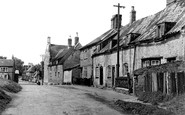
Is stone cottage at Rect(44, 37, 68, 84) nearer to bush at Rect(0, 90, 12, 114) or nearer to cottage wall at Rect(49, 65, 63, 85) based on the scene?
cottage wall at Rect(49, 65, 63, 85)

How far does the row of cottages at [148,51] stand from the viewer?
17.0 meters

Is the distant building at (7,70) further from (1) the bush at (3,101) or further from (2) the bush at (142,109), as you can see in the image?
(2) the bush at (142,109)

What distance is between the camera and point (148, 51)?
21453 mm

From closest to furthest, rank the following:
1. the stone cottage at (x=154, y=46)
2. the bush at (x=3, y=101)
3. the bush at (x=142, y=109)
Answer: the bush at (x=142, y=109) → the bush at (x=3, y=101) → the stone cottage at (x=154, y=46)

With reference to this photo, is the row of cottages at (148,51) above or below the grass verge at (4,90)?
above

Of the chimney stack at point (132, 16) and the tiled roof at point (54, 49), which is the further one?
the tiled roof at point (54, 49)

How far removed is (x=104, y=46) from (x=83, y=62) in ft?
26.7

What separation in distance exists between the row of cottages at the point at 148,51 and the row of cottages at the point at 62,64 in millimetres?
8808

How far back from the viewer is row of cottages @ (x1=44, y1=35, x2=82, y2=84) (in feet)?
144

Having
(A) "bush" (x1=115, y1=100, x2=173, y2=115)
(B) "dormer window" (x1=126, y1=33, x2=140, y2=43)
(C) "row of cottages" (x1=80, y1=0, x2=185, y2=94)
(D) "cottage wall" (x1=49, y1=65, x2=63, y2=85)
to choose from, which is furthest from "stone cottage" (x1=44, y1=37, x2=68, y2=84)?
(A) "bush" (x1=115, y1=100, x2=173, y2=115)

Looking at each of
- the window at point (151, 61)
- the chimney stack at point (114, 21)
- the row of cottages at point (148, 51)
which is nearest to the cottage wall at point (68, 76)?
the row of cottages at point (148, 51)

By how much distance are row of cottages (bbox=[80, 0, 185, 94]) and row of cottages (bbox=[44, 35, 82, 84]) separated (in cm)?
881

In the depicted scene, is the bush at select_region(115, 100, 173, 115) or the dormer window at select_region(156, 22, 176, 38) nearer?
the bush at select_region(115, 100, 173, 115)

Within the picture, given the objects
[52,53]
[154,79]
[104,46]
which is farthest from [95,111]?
[52,53]
